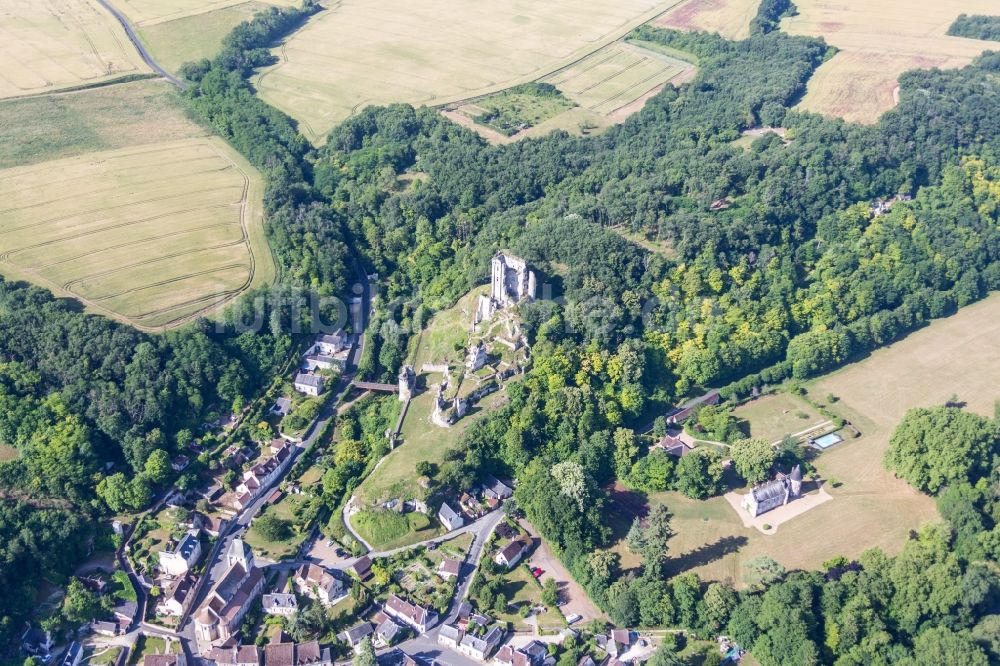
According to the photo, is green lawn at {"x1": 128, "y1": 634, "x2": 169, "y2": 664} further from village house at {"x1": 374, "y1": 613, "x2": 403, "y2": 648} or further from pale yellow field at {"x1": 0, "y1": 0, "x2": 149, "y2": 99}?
pale yellow field at {"x1": 0, "y1": 0, "x2": 149, "y2": 99}

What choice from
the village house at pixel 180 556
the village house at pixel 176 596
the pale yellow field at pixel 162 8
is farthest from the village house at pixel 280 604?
the pale yellow field at pixel 162 8

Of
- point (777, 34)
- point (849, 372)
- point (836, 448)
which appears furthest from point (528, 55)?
point (836, 448)

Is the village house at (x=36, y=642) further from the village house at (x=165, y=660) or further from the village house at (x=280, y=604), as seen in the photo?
the village house at (x=280, y=604)

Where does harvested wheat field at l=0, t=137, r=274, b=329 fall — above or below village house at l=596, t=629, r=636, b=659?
above

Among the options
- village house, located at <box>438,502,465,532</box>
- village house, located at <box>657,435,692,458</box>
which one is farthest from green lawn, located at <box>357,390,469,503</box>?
village house, located at <box>657,435,692,458</box>

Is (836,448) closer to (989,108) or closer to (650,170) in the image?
(650,170)
